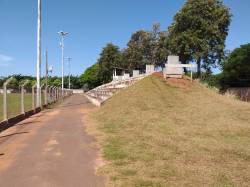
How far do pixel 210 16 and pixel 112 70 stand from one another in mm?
37807

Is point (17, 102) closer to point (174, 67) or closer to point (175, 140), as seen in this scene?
point (174, 67)

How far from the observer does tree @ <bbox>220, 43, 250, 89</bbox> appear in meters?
41.0

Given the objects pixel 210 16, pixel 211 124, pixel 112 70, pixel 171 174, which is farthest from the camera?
pixel 112 70

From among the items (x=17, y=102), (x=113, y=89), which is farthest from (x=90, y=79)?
(x=113, y=89)

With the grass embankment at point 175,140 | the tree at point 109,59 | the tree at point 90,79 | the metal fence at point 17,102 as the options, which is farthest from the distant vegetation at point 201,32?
the tree at point 90,79

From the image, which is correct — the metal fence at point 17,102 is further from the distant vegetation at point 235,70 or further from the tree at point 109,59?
the tree at point 109,59

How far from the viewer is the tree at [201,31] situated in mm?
42125

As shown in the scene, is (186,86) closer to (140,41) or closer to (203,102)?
(203,102)

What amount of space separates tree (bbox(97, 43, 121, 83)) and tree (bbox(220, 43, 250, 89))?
3578cm

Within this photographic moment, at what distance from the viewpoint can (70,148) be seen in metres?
8.99

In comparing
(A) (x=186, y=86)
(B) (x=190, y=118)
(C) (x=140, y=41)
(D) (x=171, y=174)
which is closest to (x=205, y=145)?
(D) (x=171, y=174)

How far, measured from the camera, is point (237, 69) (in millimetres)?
41406

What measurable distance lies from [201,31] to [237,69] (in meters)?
5.77

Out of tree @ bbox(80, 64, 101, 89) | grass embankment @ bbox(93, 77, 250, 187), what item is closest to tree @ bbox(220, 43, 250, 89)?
grass embankment @ bbox(93, 77, 250, 187)
